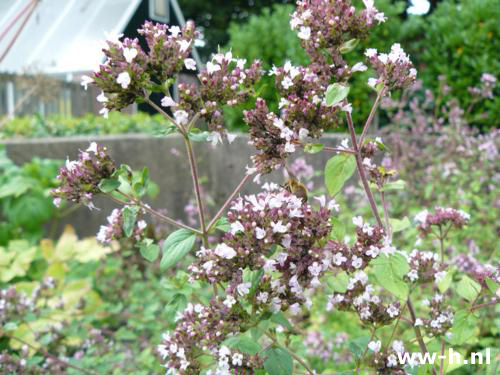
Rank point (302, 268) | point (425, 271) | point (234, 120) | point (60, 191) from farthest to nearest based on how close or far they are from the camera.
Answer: point (234, 120), point (425, 271), point (60, 191), point (302, 268)

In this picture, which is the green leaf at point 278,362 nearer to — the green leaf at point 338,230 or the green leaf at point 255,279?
the green leaf at point 255,279

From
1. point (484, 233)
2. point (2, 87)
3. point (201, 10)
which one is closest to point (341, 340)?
point (484, 233)

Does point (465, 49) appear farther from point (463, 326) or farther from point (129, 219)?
point (129, 219)

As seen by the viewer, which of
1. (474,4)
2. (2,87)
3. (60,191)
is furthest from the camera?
(2,87)

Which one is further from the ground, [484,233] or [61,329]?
[484,233]

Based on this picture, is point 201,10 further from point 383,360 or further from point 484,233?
point 383,360

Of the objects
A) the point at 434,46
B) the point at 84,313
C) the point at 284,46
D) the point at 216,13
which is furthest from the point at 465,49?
the point at 216,13

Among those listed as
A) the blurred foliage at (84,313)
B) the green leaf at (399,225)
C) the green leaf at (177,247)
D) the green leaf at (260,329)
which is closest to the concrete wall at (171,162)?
the blurred foliage at (84,313)
